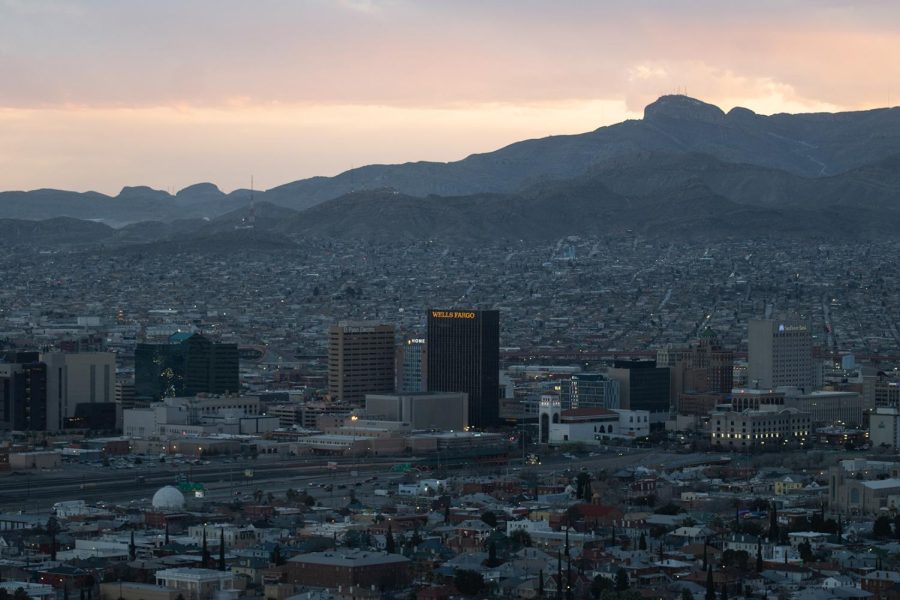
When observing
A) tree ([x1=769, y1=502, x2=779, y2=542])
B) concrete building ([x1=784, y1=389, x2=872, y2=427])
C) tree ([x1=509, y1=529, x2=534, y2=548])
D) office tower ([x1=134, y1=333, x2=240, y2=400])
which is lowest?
tree ([x1=509, y1=529, x2=534, y2=548])

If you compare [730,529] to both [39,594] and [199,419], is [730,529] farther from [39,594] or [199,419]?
[199,419]

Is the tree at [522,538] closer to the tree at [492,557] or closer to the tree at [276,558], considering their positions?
the tree at [492,557]

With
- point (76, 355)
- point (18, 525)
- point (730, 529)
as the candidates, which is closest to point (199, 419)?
point (76, 355)

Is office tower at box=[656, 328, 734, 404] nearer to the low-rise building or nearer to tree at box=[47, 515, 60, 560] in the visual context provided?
tree at box=[47, 515, 60, 560]

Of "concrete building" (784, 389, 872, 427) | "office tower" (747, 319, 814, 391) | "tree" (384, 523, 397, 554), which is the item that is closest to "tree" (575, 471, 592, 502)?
"tree" (384, 523, 397, 554)

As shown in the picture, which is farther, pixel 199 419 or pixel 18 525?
pixel 199 419

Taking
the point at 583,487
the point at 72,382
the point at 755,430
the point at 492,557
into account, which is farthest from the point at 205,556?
the point at 72,382
